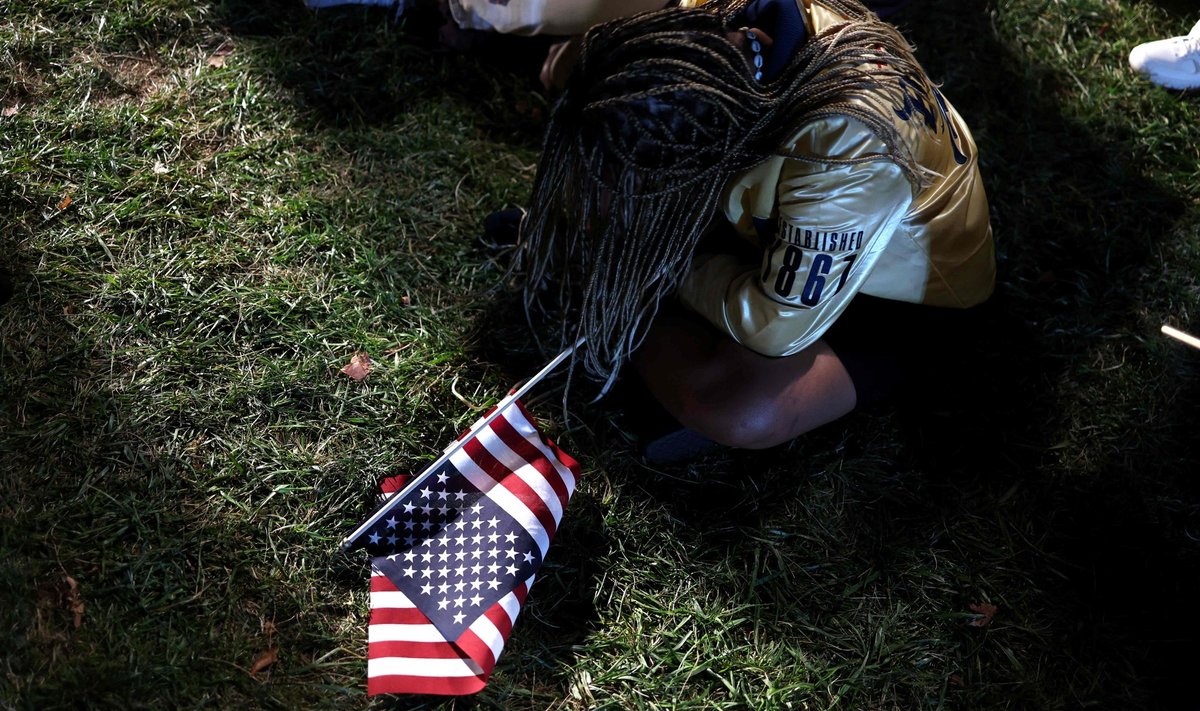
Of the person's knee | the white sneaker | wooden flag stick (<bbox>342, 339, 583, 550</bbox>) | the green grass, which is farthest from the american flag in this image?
the white sneaker

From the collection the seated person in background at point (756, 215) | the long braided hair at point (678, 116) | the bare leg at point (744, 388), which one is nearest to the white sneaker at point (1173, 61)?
the seated person in background at point (756, 215)

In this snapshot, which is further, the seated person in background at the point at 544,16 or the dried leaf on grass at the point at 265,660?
the seated person in background at the point at 544,16

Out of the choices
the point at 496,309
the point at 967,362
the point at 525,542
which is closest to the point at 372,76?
the point at 496,309

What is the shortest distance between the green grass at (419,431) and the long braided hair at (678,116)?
72 cm

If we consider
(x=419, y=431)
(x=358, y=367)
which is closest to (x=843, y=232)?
(x=419, y=431)

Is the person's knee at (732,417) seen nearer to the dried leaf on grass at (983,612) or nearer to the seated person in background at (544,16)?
the dried leaf on grass at (983,612)

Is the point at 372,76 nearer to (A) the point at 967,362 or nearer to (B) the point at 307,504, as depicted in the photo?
(B) the point at 307,504

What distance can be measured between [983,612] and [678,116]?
168 cm

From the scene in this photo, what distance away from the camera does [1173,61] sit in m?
3.30

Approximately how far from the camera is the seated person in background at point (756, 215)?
5.74 ft

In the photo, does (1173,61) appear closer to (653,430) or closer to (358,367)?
(653,430)

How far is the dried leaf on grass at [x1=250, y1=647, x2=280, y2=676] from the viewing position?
6.77ft

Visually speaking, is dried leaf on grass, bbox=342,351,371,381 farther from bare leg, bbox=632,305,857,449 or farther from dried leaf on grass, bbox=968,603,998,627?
dried leaf on grass, bbox=968,603,998,627

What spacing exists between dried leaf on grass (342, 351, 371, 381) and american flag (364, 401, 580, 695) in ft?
1.33
